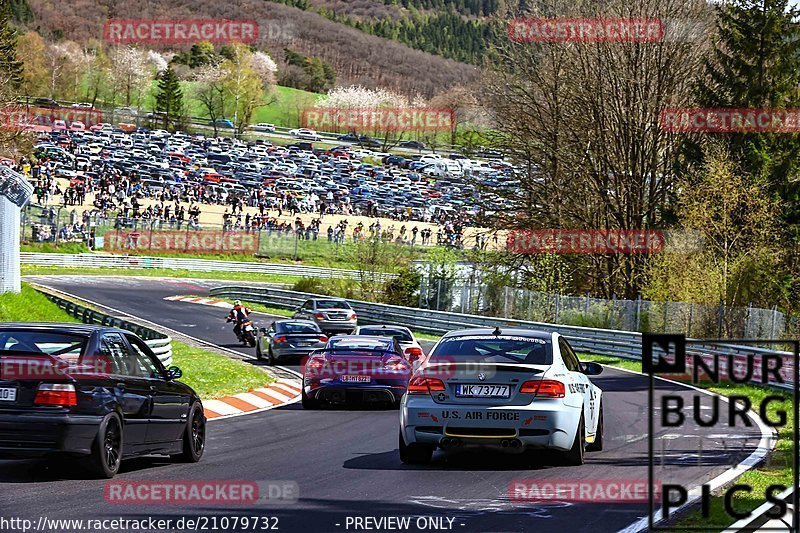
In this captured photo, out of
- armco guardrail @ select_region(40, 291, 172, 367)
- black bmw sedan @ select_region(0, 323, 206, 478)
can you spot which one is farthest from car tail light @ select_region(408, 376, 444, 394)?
armco guardrail @ select_region(40, 291, 172, 367)

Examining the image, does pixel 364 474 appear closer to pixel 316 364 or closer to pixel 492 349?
pixel 492 349

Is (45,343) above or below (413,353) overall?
above

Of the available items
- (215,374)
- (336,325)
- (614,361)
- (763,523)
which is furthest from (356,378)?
(336,325)

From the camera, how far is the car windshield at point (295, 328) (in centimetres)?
2961

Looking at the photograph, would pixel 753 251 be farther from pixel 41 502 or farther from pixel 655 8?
pixel 41 502

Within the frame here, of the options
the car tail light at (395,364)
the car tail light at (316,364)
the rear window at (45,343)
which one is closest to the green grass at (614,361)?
the car tail light at (395,364)

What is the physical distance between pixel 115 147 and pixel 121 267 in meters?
48.3

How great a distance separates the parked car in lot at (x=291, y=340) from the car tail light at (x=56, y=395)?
17960 mm

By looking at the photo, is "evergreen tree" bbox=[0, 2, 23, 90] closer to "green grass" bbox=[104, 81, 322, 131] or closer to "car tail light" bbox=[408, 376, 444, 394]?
"green grass" bbox=[104, 81, 322, 131]

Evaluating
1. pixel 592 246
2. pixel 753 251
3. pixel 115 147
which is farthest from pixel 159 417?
pixel 115 147

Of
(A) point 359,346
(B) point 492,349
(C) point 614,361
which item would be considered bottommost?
(C) point 614,361

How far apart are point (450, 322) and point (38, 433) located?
35.5 metres

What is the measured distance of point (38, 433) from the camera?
10.4 m

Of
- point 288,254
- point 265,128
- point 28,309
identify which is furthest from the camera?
point 265,128
